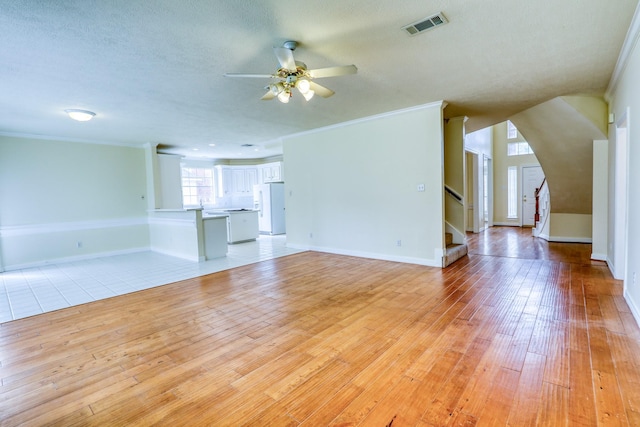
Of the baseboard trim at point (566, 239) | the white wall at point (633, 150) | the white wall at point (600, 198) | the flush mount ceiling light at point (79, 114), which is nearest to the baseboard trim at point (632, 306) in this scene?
the white wall at point (633, 150)

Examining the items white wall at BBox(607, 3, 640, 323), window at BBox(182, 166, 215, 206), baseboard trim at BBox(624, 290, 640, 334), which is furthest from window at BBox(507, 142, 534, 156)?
window at BBox(182, 166, 215, 206)

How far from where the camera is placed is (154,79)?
3.34 m

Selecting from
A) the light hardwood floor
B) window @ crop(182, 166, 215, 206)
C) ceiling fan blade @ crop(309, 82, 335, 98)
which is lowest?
the light hardwood floor

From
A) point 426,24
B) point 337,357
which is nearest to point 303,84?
point 426,24

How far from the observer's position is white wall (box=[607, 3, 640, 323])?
263 cm

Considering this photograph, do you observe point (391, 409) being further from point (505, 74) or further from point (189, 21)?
point (505, 74)

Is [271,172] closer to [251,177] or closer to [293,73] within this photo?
[251,177]

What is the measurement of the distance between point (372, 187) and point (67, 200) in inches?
243

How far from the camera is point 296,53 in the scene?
2828 mm

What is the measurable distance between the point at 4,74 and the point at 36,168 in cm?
371

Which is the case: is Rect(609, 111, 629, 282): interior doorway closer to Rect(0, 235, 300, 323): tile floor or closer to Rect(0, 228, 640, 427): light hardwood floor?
Rect(0, 228, 640, 427): light hardwood floor

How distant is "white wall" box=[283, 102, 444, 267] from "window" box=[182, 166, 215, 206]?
427cm

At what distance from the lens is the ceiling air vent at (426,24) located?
90.3 inches

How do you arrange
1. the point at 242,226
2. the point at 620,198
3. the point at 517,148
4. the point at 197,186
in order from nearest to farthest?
the point at 620,198 → the point at 242,226 → the point at 517,148 → the point at 197,186
